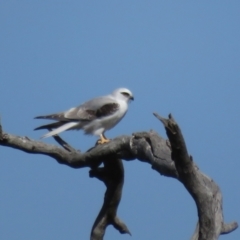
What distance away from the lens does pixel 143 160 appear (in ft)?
12.2

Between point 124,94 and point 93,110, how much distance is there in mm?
593

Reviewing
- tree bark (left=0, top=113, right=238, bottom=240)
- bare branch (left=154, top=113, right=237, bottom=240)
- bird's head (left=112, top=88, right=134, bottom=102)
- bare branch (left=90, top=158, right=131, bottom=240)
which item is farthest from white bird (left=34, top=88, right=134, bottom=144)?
bare branch (left=154, top=113, right=237, bottom=240)

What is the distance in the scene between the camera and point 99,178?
4508 mm

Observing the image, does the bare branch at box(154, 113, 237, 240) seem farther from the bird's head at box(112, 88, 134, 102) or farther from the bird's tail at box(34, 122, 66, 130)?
the bird's head at box(112, 88, 134, 102)

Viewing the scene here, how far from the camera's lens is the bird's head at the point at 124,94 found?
6195 mm

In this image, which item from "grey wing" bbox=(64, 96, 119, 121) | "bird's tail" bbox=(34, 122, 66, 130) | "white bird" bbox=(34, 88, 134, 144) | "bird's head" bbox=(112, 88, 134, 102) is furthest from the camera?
"bird's head" bbox=(112, 88, 134, 102)

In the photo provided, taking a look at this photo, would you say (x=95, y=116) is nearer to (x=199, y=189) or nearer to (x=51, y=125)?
(x=51, y=125)

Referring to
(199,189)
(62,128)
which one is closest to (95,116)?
(62,128)

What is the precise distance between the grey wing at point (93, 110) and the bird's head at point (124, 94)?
0.25 meters

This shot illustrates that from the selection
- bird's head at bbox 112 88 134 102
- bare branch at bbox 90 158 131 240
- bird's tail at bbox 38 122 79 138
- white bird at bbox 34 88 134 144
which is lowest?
bare branch at bbox 90 158 131 240

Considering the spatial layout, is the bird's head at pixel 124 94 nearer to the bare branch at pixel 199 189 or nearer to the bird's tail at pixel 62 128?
the bird's tail at pixel 62 128

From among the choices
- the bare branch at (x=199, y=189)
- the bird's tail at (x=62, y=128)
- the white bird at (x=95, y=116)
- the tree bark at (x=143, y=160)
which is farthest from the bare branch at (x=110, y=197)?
the bare branch at (x=199, y=189)

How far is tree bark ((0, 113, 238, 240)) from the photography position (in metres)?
2.81

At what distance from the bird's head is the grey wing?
0.25 meters
